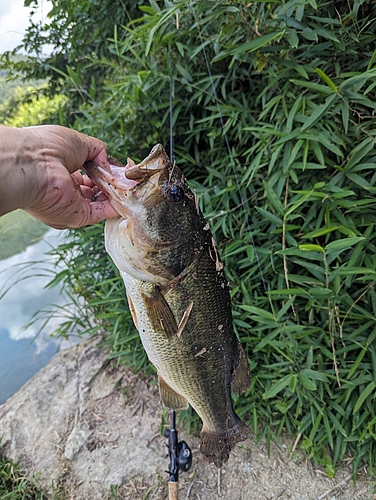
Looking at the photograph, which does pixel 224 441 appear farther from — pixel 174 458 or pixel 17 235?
pixel 17 235

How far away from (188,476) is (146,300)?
5.89 ft

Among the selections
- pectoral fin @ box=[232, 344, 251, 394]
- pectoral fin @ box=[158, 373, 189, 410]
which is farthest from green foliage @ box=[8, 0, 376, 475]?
pectoral fin @ box=[158, 373, 189, 410]

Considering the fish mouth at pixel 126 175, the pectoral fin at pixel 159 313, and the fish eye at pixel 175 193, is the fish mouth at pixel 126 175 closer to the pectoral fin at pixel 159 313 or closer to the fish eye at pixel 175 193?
the fish eye at pixel 175 193

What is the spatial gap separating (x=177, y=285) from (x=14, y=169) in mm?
768

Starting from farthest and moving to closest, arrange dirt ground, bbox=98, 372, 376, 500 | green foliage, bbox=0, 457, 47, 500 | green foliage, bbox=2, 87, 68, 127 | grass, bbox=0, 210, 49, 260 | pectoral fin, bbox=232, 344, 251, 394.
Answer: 1. grass, bbox=0, 210, 49, 260
2. green foliage, bbox=2, 87, 68, 127
3. green foliage, bbox=0, 457, 47, 500
4. dirt ground, bbox=98, 372, 376, 500
5. pectoral fin, bbox=232, 344, 251, 394

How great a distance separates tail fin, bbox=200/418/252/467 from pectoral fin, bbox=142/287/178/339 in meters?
0.72

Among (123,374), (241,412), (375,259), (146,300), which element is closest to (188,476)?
(241,412)

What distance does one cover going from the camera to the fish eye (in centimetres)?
136

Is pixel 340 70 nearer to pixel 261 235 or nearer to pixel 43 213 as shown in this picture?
pixel 261 235

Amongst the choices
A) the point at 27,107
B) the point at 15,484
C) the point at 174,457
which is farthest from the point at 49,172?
the point at 27,107

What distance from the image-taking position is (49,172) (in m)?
1.18

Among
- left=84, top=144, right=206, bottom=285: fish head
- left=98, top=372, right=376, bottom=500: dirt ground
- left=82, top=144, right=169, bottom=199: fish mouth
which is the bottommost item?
left=98, top=372, right=376, bottom=500: dirt ground

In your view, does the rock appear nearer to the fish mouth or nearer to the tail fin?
the tail fin

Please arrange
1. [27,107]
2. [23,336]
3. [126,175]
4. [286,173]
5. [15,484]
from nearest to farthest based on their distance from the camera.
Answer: [126,175]
[286,173]
[15,484]
[23,336]
[27,107]
